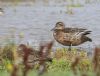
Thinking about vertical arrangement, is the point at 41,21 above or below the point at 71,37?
below

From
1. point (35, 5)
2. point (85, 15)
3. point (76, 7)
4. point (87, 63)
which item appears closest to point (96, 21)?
point (85, 15)

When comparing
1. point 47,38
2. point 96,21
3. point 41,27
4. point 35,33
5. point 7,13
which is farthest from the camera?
point 7,13

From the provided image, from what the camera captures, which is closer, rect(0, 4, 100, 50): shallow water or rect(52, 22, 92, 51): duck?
rect(52, 22, 92, 51): duck

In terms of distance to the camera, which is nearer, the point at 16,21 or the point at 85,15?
the point at 16,21

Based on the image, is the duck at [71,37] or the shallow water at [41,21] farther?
the shallow water at [41,21]

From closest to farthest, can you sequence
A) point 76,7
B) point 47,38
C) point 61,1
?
point 47,38 → point 76,7 → point 61,1

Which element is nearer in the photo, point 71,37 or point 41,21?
point 71,37

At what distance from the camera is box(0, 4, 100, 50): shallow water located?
13.6 meters

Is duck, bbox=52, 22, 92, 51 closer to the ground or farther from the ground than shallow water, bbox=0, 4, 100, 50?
farther from the ground

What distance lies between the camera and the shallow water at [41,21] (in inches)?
535

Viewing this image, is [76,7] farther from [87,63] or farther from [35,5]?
[87,63]

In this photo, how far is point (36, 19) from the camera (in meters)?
18.0

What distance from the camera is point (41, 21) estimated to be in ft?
56.3

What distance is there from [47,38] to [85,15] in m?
5.67
